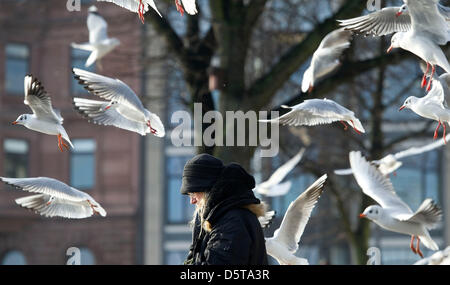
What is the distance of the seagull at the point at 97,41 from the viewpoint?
28.4 feet

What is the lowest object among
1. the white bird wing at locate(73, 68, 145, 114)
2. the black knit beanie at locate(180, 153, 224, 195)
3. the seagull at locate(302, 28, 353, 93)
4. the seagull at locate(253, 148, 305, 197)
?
the seagull at locate(253, 148, 305, 197)

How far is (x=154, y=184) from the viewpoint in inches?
1090

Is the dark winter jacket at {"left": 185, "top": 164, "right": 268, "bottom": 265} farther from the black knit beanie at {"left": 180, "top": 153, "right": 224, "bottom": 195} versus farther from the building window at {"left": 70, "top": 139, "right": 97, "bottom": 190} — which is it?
the building window at {"left": 70, "top": 139, "right": 97, "bottom": 190}

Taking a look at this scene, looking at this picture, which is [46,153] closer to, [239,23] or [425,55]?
[239,23]

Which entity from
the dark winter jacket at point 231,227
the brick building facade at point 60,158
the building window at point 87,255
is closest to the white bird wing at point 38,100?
the dark winter jacket at point 231,227

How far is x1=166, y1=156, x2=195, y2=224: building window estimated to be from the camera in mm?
27188

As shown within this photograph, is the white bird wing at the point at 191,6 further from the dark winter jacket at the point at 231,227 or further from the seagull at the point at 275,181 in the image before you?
the seagull at the point at 275,181

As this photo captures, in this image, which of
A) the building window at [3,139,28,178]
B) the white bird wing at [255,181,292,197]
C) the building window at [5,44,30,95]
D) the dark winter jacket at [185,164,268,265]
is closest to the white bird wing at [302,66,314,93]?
the white bird wing at [255,181,292,197]

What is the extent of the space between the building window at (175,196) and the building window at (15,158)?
4.07 m

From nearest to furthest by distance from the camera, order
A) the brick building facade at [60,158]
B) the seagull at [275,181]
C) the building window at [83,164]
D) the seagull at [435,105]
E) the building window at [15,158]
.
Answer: the seagull at [435,105]
the seagull at [275,181]
the brick building facade at [60,158]
the building window at [15,158]
the building window at [83,164]

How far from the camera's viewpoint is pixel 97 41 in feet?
28.9

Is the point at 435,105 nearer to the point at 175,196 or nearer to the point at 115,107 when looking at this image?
the point at 115,107

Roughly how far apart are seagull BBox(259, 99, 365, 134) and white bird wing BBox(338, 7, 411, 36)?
57 centimetres
